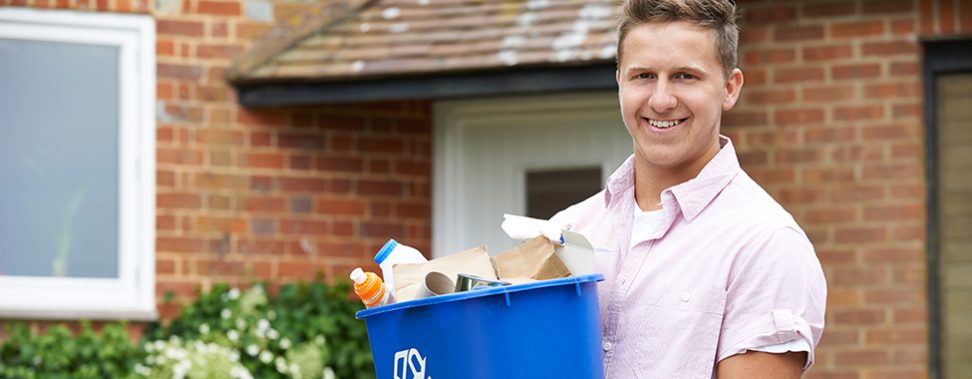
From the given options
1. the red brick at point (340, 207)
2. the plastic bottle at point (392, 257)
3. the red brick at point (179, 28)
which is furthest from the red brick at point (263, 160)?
the plastic bottle at point (392, 257)

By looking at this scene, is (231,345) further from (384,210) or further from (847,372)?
(847,372)

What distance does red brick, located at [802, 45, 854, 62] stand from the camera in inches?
281

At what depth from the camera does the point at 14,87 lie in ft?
24.5

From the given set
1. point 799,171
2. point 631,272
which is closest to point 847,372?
point 799,171

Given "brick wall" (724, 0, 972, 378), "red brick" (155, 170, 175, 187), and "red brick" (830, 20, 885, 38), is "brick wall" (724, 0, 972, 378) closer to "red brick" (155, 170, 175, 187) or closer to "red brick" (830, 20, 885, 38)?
"red brick" (830, 20, 885, 38)

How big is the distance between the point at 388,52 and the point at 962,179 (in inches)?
106

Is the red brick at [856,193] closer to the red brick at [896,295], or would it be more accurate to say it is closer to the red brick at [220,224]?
the red brick at [896,295]

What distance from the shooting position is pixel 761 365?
111 inches

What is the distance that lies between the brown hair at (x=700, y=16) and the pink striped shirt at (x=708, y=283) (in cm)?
21

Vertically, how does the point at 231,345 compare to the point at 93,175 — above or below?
below

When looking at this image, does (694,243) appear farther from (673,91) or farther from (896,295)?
(896,295)

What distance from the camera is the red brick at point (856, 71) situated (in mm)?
7098

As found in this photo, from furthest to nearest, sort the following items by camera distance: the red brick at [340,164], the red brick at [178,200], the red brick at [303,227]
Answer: the red brick at [340,164] < the red brick at [303,227] < the red brick at [178,200]

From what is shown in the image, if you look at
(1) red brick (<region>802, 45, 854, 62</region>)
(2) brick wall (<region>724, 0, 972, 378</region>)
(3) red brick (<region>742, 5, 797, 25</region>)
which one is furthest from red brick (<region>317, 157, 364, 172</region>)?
(1) red brick (<region>802, 45, 854, 62</region>)
